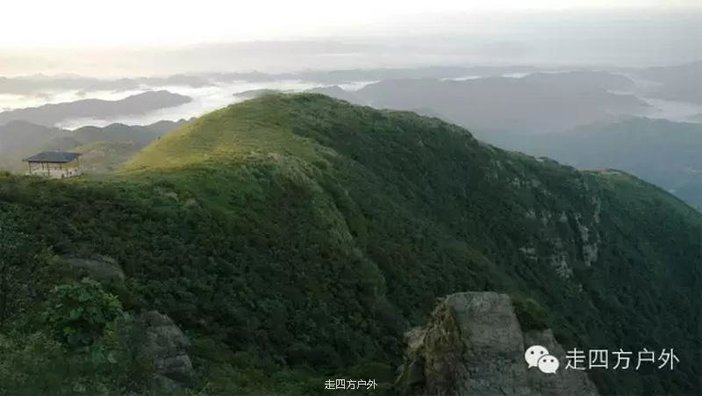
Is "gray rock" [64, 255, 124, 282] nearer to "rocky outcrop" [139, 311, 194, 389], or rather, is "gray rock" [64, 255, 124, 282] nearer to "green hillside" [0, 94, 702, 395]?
"green hillside" [0, 94, 702, 395]

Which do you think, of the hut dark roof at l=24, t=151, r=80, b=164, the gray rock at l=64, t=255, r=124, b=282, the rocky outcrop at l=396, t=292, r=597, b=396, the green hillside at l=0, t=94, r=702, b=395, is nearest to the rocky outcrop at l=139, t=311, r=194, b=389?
the green hillside at l=0, t=94, r=702, b=395

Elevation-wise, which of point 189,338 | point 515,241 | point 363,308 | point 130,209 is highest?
point 130,209

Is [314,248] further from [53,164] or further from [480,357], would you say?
[53,164]

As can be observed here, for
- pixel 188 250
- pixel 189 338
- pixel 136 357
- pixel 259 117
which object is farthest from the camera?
pixel 259 117

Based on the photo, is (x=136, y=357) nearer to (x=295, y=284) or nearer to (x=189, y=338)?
(x=189, y=338)

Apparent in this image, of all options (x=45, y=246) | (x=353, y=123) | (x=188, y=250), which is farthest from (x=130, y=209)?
(x=353, y=123)

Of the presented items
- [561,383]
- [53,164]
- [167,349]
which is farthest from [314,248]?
[53,164]

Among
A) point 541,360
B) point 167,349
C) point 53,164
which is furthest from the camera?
point 53,164
